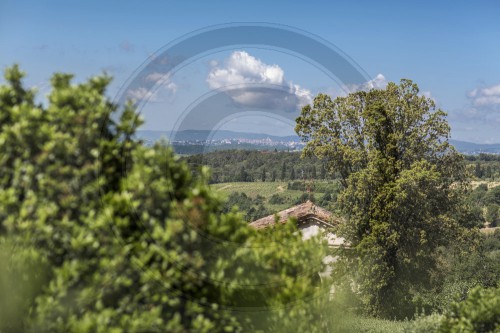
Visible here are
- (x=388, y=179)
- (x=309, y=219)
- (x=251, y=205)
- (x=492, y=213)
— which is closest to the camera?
(x=251, y=205)

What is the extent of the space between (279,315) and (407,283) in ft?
52.5

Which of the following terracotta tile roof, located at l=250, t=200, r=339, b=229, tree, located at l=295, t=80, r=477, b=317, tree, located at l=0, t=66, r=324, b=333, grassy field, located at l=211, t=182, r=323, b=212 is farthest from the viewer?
tree, located at l=295, t=80, r=477, b=317

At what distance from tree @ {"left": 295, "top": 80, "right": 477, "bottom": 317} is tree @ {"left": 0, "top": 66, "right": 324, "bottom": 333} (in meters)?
11.4

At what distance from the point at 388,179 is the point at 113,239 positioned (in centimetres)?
1349

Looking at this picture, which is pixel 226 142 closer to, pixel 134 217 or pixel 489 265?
pixel 134 217

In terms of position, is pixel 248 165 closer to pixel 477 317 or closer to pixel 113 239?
pixel 477 317

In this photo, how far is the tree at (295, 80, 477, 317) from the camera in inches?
615

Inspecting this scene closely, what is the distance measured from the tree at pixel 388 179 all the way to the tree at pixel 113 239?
11397mm

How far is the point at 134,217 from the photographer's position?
3.48 m

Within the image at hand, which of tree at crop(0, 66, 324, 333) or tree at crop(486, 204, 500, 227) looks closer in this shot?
tree at crop(0, 66, 324, 333)

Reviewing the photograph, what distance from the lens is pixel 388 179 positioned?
15820 mm

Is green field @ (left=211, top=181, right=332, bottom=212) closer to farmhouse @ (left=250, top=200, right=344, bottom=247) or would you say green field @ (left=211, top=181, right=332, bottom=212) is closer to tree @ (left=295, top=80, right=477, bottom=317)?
farmhouse @ (left=250, top=200, right=344, bottom=247)

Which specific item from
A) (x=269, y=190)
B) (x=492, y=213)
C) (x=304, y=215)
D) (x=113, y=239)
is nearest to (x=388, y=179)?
(x=304, y=215)

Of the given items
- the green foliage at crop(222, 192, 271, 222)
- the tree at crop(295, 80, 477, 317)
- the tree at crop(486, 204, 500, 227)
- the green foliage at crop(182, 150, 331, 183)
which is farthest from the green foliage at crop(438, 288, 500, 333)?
the tree at crop(486, 204, 500, 227)
